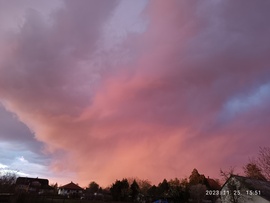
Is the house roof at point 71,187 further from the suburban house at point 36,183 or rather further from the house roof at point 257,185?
the house roof at point 257,185

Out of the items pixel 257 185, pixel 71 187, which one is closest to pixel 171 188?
pixel 257 185

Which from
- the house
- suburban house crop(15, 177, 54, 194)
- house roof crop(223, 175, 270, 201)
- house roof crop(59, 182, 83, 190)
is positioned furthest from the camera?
house roof crop(59, 182, 83, 190)

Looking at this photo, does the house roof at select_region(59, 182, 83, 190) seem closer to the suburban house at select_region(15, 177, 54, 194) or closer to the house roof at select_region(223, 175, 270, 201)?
the suburban house at select_region(15, 177, 54, 194)

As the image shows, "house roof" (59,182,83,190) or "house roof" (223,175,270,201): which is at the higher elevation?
"house roof" (59,182,83,190)

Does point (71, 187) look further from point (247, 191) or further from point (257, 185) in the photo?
point (247, 191)

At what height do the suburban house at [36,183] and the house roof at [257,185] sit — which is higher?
the suburban house at [36,183]

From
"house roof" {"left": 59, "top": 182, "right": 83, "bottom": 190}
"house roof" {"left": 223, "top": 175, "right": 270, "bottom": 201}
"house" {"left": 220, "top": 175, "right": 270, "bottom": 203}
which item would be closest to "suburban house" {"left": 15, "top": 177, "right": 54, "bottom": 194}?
"house roof" {"left": 59, "top": 182, "right": 83, "bottom": 190}

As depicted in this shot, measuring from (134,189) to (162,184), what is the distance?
16.1 m

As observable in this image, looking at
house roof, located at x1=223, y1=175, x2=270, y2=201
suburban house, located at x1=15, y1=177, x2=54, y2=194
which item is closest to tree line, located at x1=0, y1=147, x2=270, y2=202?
house roof, located at x1=223, y1=175, x2=270, y2=201

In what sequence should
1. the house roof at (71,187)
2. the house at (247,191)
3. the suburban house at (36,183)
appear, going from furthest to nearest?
the house roof at (71,187), the suburban house at (36,183), the house at (247,191)

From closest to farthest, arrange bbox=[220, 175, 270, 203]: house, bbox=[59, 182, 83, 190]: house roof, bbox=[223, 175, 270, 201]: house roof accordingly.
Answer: bbox=[220, 175, 270, 203]: house, bbox=[223, 175, 270, 201]: house roof, bbox=[59, 182, 83, 190]: house roof

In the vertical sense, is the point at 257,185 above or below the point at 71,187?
below

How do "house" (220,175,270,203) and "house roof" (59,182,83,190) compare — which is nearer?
"house" (220,175,270,203)

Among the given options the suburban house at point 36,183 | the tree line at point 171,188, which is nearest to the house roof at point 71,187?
the suburban house at point 36,183
